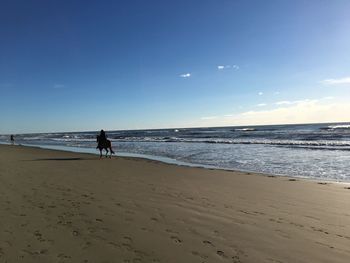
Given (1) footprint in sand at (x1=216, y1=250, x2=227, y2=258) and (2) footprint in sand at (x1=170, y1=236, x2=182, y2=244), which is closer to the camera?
(1) footprint in sand at (x1=216, y1=250, x2=227, y2=258)

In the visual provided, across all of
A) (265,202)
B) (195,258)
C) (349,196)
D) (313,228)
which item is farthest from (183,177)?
(195,258)

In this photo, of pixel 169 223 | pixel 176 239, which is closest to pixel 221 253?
pixel 176 239

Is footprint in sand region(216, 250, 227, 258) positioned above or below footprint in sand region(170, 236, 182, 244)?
below

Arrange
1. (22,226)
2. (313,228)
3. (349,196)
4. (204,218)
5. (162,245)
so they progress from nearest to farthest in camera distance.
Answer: (162,245)
(22,226)
(313,228)
(204,218)
(349,196)

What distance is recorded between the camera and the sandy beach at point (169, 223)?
438 centimetres

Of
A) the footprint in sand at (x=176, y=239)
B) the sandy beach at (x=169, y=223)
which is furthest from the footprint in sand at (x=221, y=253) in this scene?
the footprint in sand at (x=176, y=239)

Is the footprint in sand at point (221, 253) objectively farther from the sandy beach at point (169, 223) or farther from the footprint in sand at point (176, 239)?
the footprint in sand at point (176, 239)

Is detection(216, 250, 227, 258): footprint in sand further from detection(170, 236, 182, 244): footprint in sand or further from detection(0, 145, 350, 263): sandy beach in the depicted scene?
detection(170, 236, 182, 244): footprint in sand

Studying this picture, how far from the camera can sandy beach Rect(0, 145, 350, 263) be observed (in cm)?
438

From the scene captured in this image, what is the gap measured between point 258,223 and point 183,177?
582 centimetres

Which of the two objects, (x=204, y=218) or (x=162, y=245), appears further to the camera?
(x=204, y=218)

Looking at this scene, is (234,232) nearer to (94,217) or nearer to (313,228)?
(313,228)

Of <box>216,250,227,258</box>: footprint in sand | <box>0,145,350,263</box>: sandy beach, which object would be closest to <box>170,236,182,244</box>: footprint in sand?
<box>0,145,350,263</box>: sandy beach

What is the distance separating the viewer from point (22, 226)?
525cm
